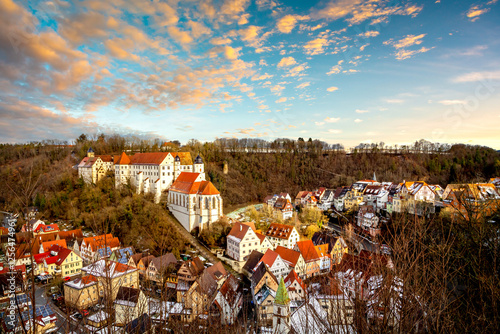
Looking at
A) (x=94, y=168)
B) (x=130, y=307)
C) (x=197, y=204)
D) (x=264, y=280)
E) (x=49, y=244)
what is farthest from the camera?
(x=94, y=168)

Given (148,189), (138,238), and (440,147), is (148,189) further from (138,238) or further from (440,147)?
(440,147)

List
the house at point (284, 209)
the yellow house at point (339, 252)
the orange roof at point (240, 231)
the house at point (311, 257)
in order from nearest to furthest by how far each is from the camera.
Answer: the yellow house at point (339, 252), the house at point (311, 257), the orange roof at point (240, 231), the house at point (284, 209)

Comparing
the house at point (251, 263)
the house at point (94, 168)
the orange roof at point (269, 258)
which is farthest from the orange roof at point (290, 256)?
the house at point (94, 168)

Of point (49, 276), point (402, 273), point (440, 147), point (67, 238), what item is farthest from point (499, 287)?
point (440, 147)

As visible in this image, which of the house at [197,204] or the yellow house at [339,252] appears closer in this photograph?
the yellow house at [339,252]

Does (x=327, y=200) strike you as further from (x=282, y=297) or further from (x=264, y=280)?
(x=282, y=297)

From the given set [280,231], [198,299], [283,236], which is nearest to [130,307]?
[198,299]

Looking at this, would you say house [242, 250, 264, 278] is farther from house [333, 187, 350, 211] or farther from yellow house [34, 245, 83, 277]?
house [333, 187, 350, 211]

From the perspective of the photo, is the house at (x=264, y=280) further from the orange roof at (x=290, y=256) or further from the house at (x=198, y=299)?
the orange roof at (x=290, y=256)
